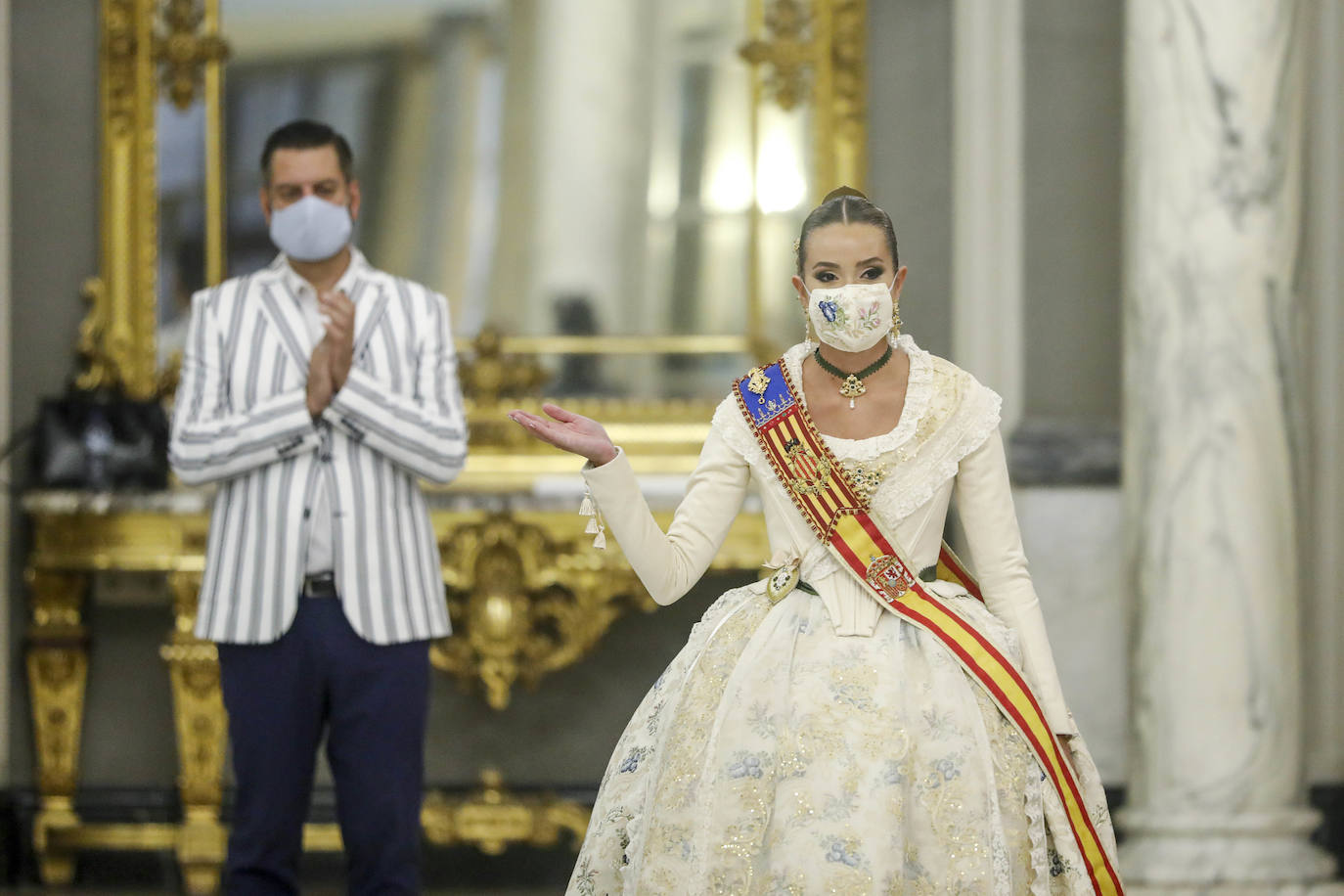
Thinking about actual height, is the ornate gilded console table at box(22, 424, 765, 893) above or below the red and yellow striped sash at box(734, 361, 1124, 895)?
below

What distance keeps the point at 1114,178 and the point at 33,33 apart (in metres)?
3.23

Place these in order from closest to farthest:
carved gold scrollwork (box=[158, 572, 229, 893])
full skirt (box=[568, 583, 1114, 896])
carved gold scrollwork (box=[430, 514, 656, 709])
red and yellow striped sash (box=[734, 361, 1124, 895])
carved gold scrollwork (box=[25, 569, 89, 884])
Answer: full skirt (box=[568, 583, 1114, 896]) → red and yellow striped sash (box=[734, 361, 1124, 895]) → carved gold scrollwork (box=[158, 572, 229, 893]) → carved gold scrollwork (box=[430, 514, 656, 709]) → carved gold scrollwork (box=[25, 569, 89, 884])

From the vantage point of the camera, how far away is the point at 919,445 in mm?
2377

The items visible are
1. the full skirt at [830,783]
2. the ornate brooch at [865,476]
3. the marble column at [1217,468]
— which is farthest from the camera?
the marble column at [1217,468]

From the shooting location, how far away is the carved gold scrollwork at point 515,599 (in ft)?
15.7

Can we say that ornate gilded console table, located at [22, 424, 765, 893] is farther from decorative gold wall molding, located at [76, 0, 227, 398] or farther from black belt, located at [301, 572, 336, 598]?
black belt, located at [301, 572, 336, 598]

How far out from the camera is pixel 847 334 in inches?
91.0

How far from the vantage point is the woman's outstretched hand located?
7.14 feet

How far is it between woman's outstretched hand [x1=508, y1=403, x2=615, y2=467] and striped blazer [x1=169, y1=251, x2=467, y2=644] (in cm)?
96

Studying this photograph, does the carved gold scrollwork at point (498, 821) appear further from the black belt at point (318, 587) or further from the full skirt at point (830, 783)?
the full skirt at point (830, 783)

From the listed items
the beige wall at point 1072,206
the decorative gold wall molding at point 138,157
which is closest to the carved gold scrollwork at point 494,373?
the decorative gold wall molding at point 138,157

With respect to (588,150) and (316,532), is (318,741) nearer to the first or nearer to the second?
(316,532)

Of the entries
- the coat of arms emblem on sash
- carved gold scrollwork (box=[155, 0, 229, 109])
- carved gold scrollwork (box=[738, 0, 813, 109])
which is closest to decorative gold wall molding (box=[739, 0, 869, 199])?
carved gold scrollwork (box=[738, 0, 813, 109])

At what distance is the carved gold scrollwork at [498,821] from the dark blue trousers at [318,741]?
Result: 1649 millimetres
